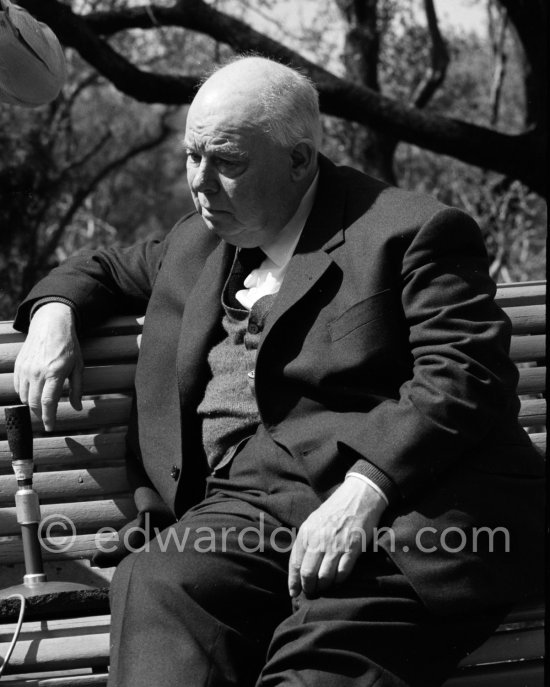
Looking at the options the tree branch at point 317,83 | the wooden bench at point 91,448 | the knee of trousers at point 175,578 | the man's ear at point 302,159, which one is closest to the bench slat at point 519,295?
the wooden bench at point 91,448

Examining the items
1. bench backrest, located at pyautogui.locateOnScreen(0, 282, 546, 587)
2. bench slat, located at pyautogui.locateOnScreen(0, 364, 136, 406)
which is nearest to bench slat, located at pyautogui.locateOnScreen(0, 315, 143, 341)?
bench backrest, located at pyautogui.locateOnScreen(0, 282, 546, 587)

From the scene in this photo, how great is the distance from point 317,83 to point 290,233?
4.97 meters

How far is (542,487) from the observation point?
2.68 meters

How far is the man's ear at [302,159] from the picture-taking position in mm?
2943

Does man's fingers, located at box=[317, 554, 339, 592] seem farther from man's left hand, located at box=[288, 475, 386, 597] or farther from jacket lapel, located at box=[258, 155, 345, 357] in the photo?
jacket lapel, located at box=[258, 155, 345, 357]

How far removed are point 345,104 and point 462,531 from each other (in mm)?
5827

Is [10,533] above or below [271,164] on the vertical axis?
below

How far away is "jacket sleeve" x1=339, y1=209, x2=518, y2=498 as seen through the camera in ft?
8.25

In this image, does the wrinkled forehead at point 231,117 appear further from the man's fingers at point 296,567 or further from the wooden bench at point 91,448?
the man's fingers at point 296,567

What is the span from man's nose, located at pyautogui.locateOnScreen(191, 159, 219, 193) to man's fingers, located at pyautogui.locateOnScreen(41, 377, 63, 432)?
634 millimetres

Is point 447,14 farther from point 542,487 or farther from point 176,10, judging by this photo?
point 542,487

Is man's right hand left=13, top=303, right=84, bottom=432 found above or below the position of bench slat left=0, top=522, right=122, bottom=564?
above

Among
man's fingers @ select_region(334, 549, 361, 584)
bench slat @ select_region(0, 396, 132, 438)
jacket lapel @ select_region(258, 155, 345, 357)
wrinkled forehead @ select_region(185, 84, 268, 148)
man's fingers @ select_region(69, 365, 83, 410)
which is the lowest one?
man's fingers @ select_region(334, 549, 361, 584)

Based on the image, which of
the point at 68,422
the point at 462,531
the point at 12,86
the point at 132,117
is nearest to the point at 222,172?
the point at 12,86
